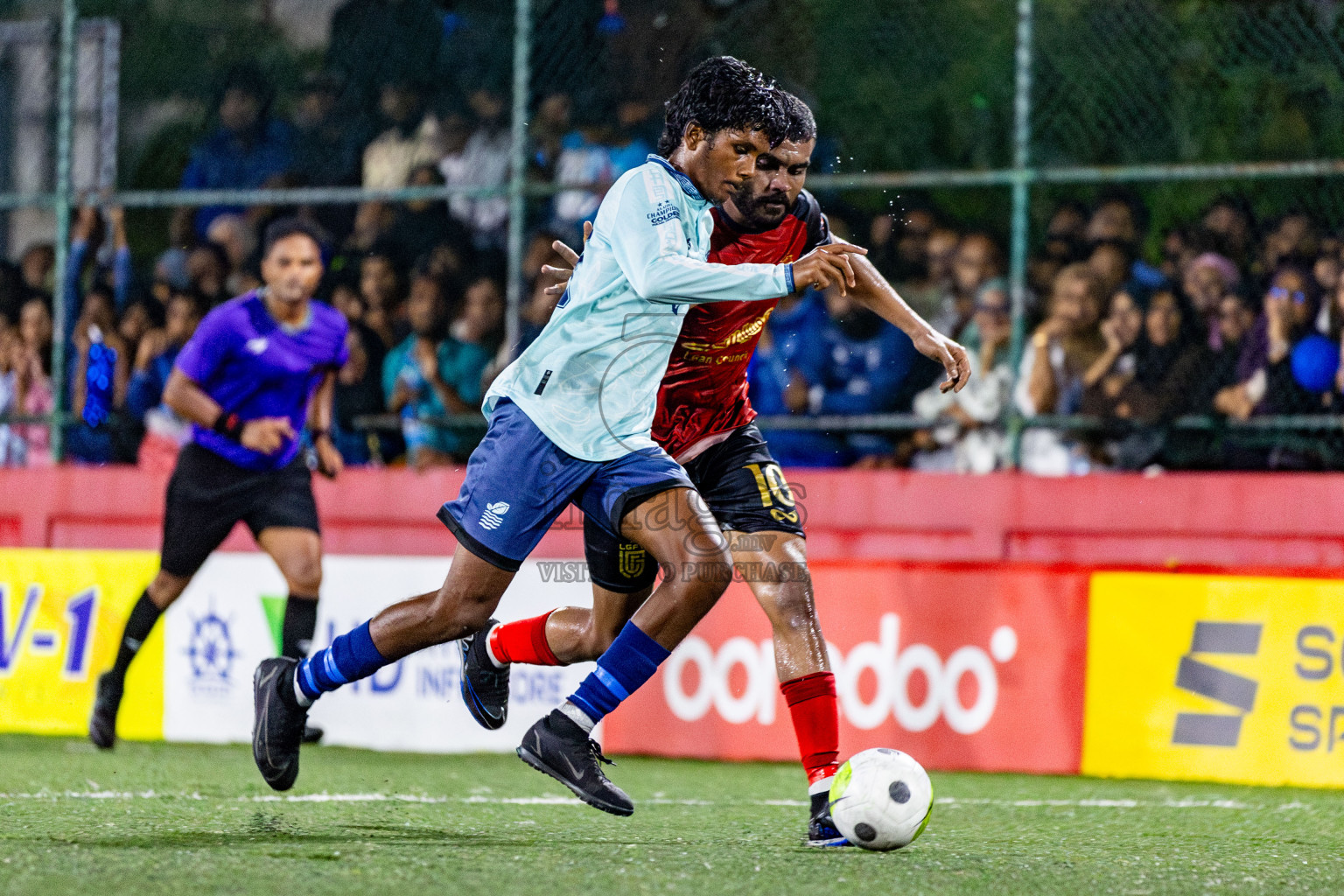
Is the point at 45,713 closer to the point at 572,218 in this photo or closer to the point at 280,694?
the point at 572,218

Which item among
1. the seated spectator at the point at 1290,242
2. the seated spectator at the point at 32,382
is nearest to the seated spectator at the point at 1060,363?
the seated spectator at the point at 1290,242

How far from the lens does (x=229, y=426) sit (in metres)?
7.57

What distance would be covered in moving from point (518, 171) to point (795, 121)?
15.7 ft

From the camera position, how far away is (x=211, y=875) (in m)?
3.83

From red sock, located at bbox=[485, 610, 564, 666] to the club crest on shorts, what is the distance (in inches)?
12.9

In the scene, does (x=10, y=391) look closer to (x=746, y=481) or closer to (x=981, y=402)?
(x=981, y=402)

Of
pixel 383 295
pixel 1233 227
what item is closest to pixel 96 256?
pixel 383 295

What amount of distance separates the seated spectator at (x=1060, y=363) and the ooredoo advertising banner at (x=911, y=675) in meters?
1.08

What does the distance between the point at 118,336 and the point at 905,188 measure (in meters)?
4.24

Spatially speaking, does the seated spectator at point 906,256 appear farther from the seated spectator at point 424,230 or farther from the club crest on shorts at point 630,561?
the club crest on shorts at point 630,561

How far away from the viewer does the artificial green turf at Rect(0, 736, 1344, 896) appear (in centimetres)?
390

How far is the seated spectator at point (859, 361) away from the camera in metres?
8.66

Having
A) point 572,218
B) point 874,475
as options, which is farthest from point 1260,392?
point 572,218

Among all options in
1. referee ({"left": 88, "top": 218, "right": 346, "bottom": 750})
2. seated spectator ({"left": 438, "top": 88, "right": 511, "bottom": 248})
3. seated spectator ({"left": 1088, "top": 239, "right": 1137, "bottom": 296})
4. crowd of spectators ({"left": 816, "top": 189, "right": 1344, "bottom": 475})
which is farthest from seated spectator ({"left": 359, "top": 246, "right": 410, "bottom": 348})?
seated spectator ({"left": 1088, "top": 239, "right": 1137, "bottom": 296})
